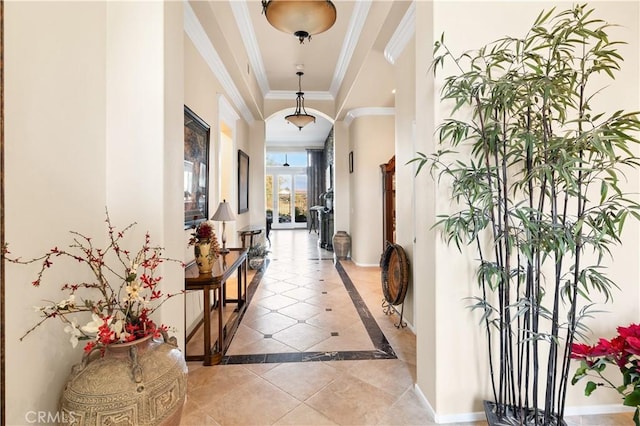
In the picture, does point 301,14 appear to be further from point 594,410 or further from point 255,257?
point 255,257

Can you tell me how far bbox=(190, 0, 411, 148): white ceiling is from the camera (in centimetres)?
332

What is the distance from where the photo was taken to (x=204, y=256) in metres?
2.73

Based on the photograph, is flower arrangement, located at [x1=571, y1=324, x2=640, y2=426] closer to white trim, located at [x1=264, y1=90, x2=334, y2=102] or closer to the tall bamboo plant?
the tall bamboo plant

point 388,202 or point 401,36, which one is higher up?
point 401,36

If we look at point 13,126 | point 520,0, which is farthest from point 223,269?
point 520,0

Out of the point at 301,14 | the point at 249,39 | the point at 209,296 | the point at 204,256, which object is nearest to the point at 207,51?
the point at 249,39

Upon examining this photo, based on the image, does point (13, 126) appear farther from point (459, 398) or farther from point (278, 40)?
point (278, 40)

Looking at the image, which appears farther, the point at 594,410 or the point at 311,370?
the point at 311,370

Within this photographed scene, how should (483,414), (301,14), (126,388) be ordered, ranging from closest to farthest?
(126,388)
(483,414)
(301,14)

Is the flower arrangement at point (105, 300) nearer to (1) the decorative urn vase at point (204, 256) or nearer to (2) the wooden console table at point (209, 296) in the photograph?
(2) the wooden console table at point (209, 296)

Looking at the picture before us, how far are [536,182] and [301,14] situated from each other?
2.16m

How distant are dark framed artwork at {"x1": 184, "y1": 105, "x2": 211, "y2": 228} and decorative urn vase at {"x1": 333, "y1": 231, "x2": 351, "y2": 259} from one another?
3626 millimetres

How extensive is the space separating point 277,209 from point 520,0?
43.3 ft

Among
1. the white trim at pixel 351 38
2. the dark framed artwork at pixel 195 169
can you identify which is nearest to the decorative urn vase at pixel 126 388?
the dark framed artwork at pixel 195 169
